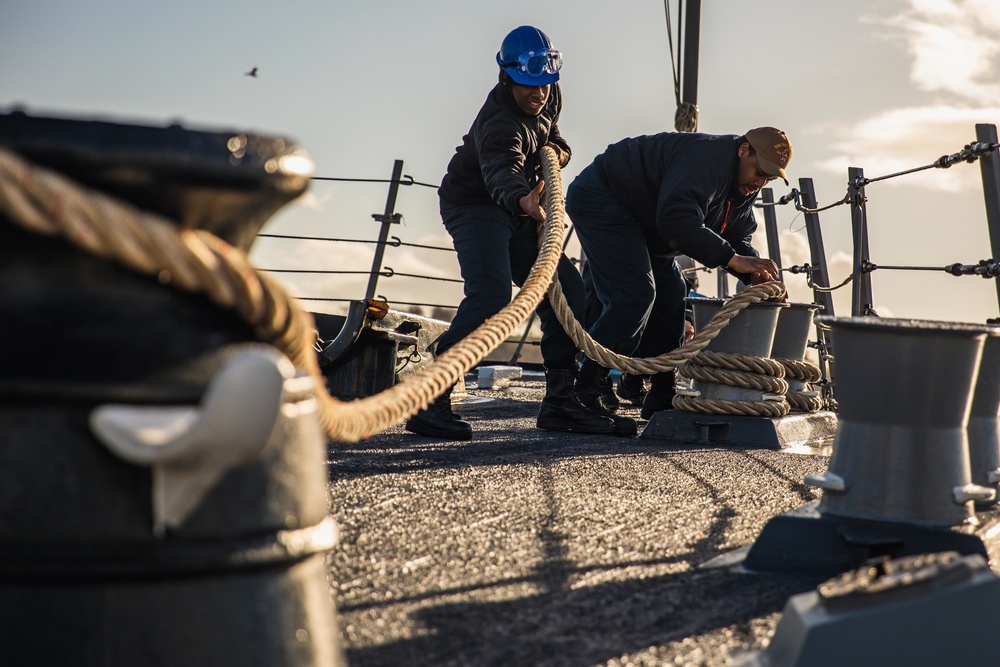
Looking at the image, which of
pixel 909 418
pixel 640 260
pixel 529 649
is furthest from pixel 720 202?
pixel 529 649

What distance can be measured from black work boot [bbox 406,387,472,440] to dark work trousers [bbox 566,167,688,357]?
0.86 meters

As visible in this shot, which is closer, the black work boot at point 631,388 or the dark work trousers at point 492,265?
the dark work trousers at point 492,265

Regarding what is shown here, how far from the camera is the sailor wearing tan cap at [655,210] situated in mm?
3881

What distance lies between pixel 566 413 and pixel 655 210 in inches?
37.2

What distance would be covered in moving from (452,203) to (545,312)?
62cm

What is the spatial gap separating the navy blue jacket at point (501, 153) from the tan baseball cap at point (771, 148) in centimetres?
73

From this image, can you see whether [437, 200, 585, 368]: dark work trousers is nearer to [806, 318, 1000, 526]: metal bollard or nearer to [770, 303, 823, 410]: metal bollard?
[770, 303, 823, 410]: metal bollard

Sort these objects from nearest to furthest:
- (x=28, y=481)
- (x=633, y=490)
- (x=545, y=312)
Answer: (x=28, y=481) < (x=633, y=490) < (x=545, y=312)

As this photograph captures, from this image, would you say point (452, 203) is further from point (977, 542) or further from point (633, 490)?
point (977, 542)

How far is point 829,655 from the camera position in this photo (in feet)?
3.29

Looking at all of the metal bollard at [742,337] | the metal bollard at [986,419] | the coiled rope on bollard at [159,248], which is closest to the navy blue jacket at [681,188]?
the metal bollard at [742,337]

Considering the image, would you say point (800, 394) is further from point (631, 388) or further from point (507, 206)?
point (631, 388)

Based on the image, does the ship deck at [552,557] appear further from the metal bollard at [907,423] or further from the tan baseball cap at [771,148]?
the tan baseball cap at [771,148]

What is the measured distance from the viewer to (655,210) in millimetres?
4129
